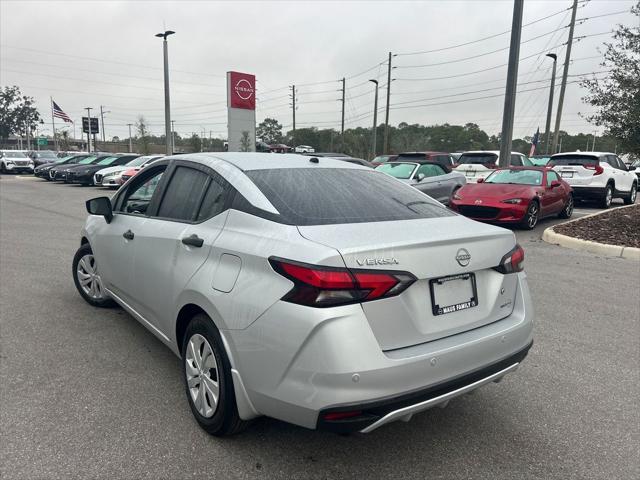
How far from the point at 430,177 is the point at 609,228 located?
4.32 metres

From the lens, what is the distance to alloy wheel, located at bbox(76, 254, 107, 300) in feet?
15.3

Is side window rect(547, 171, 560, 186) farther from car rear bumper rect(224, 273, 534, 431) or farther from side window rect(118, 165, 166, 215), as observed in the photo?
car rear bumper rect(224, 273, 534, 431)

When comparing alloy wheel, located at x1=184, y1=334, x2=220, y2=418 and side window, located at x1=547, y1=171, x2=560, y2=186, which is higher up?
side window, located at x1=547, y1=171, x2=560, y2=186

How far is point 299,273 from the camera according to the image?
6.86 ft

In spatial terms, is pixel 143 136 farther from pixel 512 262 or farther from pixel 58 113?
pixel 512 262

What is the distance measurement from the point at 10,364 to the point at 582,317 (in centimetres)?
512

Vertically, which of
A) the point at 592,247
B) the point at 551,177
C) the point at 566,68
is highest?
the point at 566,68

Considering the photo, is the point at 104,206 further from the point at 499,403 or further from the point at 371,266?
the point at 499,403

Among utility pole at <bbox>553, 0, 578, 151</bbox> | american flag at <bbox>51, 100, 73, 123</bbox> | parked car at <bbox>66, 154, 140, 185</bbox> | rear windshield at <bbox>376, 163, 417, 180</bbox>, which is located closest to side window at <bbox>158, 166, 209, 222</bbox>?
rear windshield at <bbox>376, 163, 417, 180</bbox>

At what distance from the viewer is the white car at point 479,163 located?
15.1 metres

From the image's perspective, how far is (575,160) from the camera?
13.8m

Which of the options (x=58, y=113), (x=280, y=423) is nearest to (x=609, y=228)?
(x=280, y=423)

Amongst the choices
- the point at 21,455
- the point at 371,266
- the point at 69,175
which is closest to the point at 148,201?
the point at 21,455

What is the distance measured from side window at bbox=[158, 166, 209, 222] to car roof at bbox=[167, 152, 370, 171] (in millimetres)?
103
